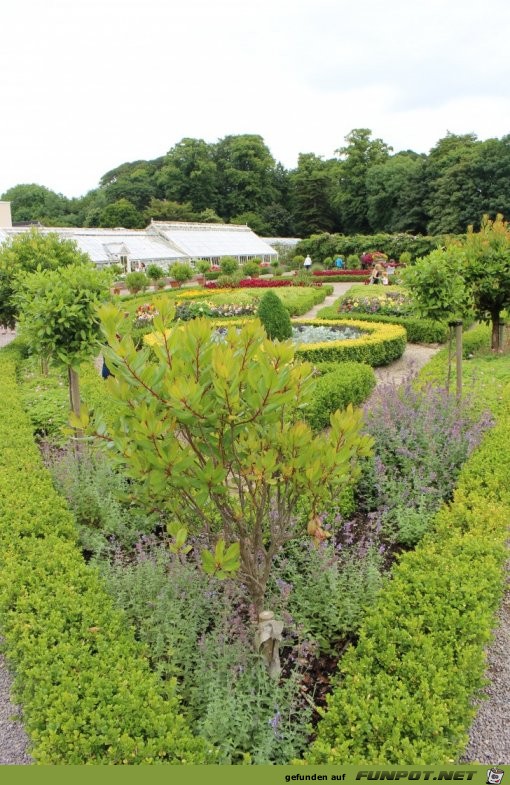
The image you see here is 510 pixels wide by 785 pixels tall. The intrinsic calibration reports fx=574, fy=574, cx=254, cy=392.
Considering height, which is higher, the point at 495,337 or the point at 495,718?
the point at 495,337

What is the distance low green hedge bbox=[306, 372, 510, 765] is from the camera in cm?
240

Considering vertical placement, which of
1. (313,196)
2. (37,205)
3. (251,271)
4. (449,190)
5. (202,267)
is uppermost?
(37,205)

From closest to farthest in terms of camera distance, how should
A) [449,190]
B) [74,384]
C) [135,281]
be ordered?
[74,384]
[135,281]
[449,190]

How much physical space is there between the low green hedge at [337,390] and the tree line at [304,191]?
33.8 meters

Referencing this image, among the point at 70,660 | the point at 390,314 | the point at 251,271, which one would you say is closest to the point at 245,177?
the point at 251,271

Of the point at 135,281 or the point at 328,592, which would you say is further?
the point at 135,281

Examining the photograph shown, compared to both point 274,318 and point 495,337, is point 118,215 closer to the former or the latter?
point 274,318

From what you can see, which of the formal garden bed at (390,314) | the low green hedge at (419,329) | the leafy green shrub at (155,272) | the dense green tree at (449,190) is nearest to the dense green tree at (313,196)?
the dense green tree at (449,190)

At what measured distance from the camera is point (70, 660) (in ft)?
9.05

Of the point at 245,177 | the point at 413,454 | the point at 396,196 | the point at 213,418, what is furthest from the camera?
the point at 245,177

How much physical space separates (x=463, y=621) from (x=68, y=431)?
86.5 inches

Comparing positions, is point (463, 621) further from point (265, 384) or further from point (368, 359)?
point (368, 359)

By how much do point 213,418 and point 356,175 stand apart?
52.4 m

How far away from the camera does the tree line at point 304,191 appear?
38531mm
